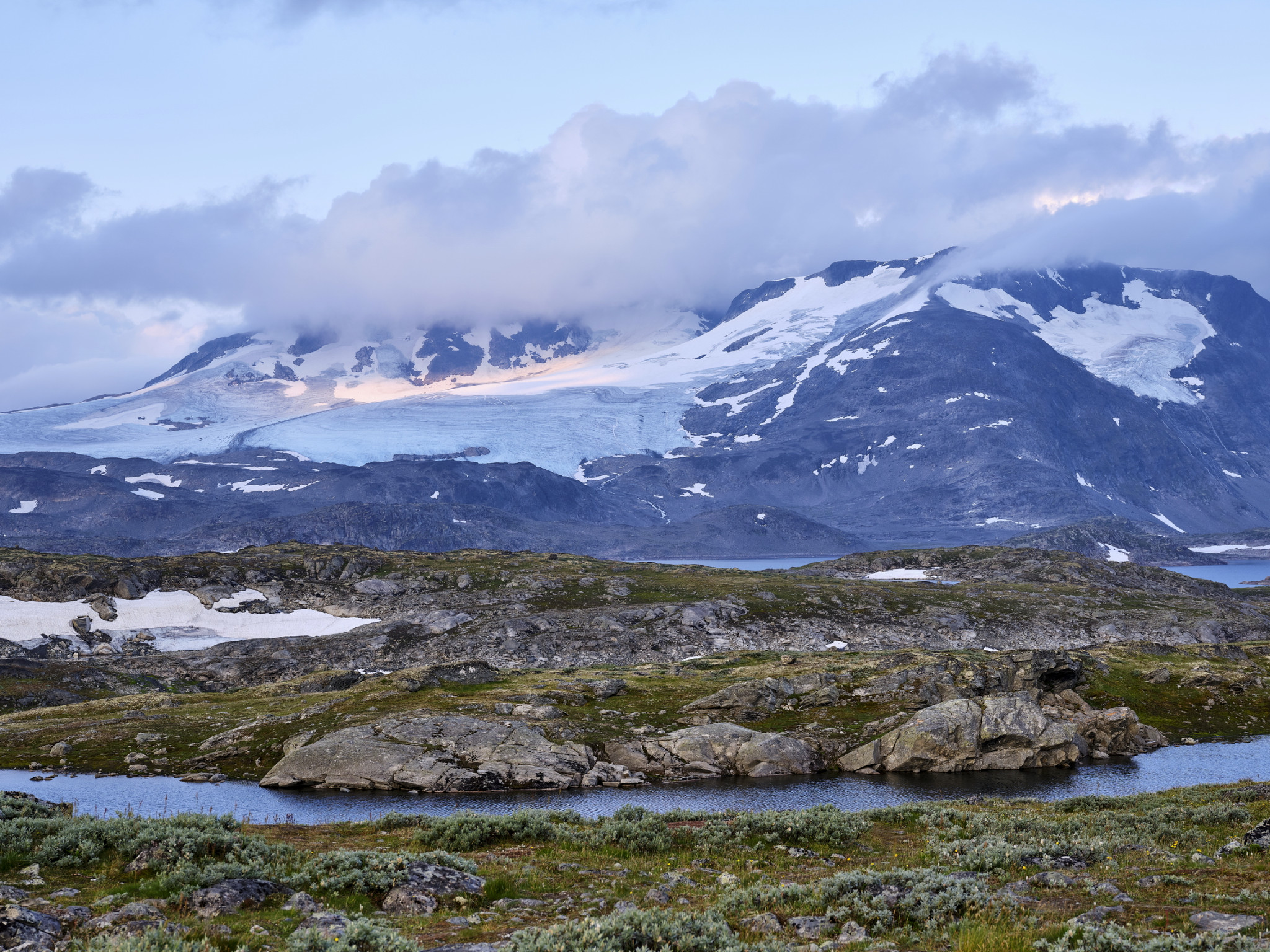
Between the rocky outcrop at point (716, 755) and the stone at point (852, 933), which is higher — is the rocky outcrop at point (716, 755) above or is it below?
below

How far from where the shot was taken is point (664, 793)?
198 feet

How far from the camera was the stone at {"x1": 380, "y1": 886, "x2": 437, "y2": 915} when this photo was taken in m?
20.7

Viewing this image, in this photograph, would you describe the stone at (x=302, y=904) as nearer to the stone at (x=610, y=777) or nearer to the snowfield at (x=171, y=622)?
the stone at (x=610, y=777)

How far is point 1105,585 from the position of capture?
199 m

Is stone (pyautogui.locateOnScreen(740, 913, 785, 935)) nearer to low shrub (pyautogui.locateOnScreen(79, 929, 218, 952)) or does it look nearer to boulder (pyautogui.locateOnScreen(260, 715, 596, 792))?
low shrub (pyautogui.locateOnScreen(79, 929, 218, 952))

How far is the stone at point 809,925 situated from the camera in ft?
59.7

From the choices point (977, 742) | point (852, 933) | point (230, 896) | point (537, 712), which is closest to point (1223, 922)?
point (852, 933)

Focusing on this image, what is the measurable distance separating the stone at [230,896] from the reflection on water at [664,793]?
105 ft

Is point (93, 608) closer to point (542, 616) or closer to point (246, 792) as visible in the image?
point (542, 616)

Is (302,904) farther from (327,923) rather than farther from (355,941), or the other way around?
(355,941)

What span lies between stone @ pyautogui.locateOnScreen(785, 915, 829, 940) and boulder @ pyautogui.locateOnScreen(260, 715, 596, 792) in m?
45.4

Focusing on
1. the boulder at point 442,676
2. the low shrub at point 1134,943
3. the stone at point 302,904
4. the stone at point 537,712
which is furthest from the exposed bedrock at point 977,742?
the stone at point 302,904

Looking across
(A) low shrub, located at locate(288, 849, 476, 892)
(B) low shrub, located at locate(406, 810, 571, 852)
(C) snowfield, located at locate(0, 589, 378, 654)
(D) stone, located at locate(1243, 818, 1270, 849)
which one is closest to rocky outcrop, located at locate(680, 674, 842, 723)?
(B) low shrub, located at locate(406, 810, 571, 852)

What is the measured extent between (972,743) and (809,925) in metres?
55.2
